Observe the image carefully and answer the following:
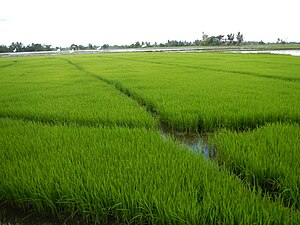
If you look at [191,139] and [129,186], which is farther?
[191,139]

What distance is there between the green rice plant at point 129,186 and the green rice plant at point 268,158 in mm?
259

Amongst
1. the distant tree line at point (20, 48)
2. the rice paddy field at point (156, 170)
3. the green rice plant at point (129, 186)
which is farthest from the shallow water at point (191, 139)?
the distant tree line at point (20, 48)

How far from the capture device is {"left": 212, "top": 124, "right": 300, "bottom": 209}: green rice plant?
1.89 metres


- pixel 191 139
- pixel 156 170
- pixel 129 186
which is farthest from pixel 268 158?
pixel 191 139

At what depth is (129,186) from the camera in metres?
1.85

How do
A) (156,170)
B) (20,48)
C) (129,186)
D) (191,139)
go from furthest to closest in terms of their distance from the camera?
(20,48) → (191,139) → (156,170) → (129,186)

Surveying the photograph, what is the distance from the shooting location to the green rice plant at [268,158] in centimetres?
189

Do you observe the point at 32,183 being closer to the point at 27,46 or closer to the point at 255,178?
the point at 255,178

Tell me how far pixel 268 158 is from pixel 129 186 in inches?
48.6

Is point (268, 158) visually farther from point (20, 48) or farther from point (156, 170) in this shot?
point (20, 48)

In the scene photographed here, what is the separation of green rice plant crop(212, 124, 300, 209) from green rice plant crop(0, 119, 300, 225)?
259 millimetres

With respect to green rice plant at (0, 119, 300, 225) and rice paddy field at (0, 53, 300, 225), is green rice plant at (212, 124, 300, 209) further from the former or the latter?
green rice plant at (0, 119, 300, 225)

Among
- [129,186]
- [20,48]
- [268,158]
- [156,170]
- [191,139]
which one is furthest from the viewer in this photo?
[20,48]

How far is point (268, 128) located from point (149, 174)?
1.84m
